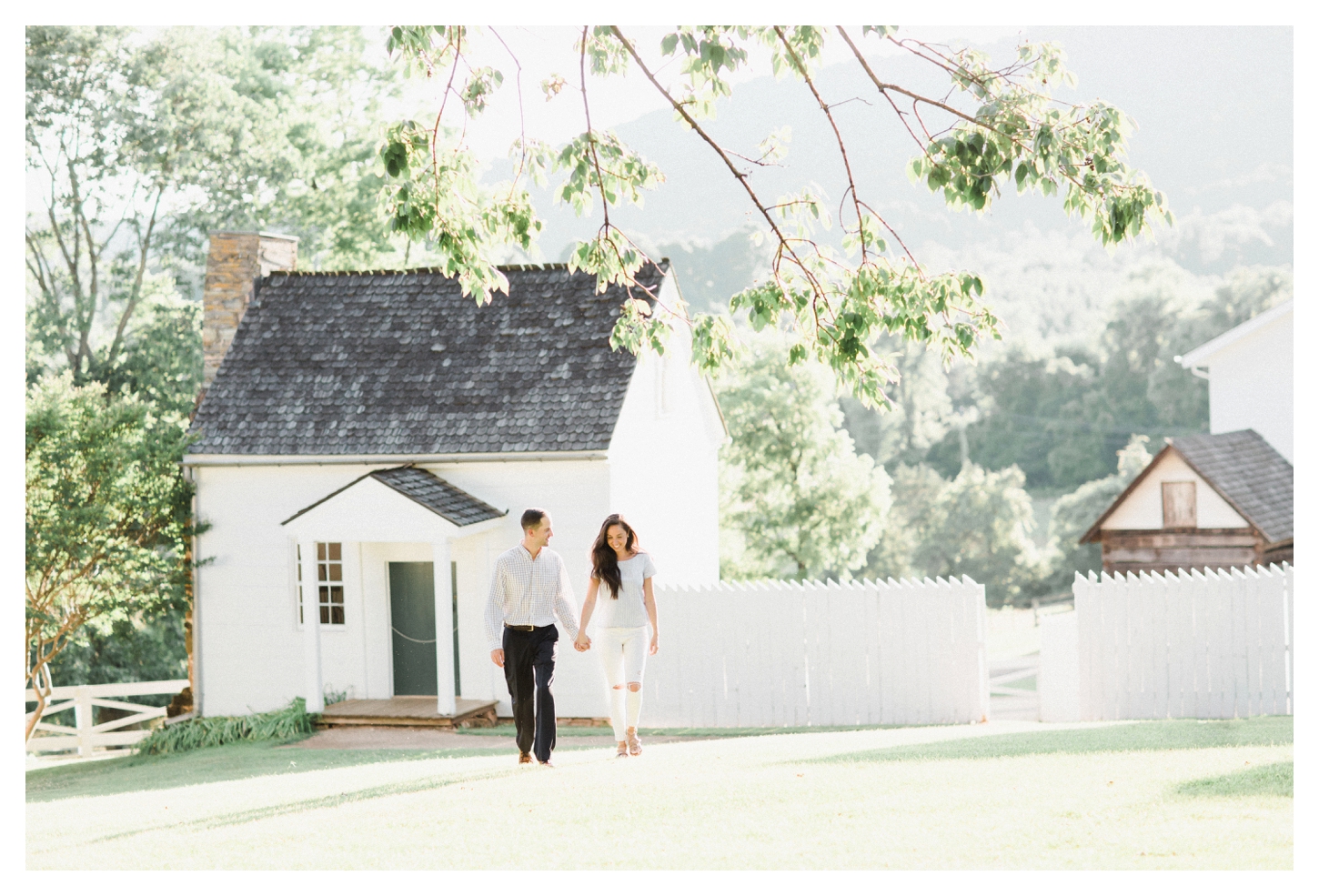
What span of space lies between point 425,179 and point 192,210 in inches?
921

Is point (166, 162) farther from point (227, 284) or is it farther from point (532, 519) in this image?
point (532, 519)

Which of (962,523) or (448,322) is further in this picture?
(962,523)

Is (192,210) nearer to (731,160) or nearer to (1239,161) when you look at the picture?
(731,160)

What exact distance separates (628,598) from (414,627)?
7.54 meters

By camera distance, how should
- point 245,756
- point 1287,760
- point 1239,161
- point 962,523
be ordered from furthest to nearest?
1. point 1239,161
2. point 962,523
3. point 245,756
4. point 1287,760

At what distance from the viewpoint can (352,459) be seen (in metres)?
15.4

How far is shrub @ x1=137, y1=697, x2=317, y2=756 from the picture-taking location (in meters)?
14.7

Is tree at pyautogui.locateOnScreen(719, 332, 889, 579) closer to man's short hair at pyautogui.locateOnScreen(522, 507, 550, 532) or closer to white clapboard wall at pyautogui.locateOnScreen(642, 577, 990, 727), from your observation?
white clapboard wall at pyautogui.locateOnScreen(642, 577, 990, 727)

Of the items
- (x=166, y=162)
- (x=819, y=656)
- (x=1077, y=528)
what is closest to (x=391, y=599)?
(x=819, y=656)

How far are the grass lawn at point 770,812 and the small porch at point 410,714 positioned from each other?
4.36 metres

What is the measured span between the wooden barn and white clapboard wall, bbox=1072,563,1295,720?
1177 cm

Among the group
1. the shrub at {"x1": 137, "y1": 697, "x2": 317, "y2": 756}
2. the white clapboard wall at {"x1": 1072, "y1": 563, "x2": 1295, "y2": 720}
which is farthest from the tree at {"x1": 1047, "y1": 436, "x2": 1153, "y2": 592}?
the shrub at {"x1": 137, "y1": 697, "x2": 317, "y2": 756}

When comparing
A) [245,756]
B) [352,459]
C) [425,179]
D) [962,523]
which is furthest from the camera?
[962,523]

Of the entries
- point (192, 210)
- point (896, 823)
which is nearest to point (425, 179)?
point (896, 823)
